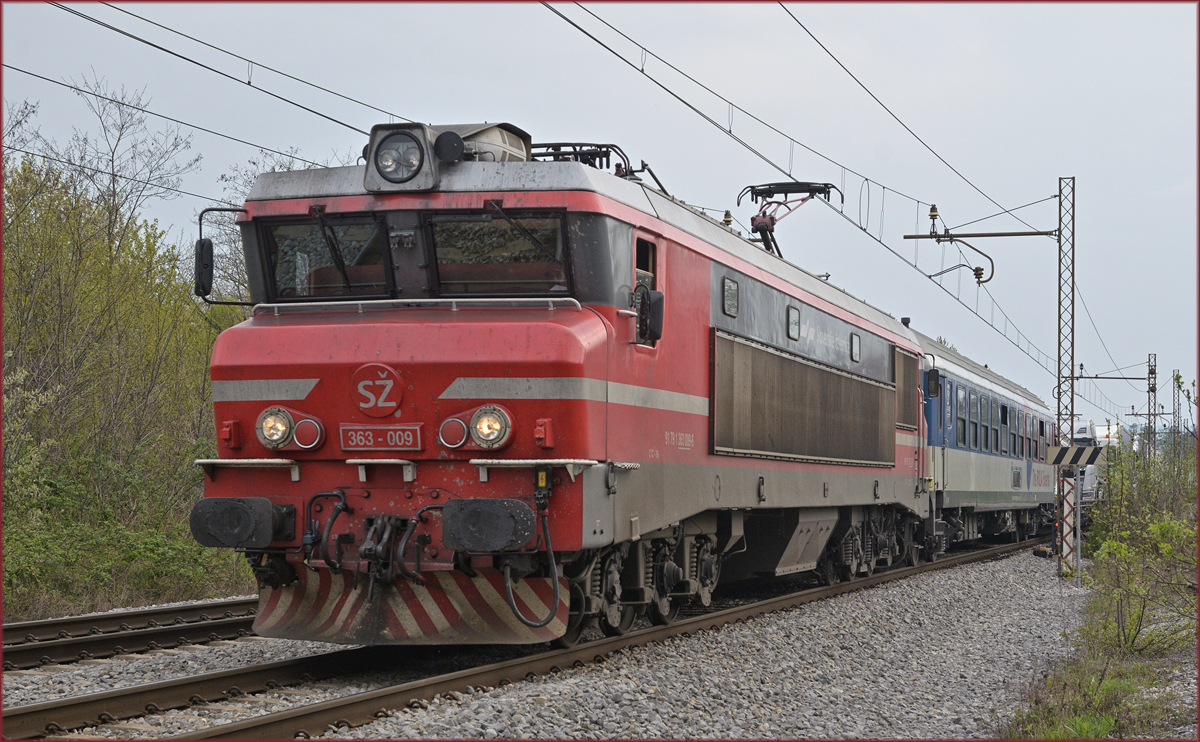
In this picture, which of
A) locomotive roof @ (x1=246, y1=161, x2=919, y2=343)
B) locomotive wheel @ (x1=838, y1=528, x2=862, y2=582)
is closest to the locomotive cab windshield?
locomotive roof @ (x1=246, y1=161, x2=919, y2=343)

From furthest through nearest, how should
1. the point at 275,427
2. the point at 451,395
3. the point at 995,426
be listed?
1. the point at 995,426
2. the point at 275,427
3. the point at 451,395

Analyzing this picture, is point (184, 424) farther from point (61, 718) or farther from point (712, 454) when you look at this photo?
point (61, 718)

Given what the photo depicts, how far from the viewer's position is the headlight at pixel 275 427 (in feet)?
28.1

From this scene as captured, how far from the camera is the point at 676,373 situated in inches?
393

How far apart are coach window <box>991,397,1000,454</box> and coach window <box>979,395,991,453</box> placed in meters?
0.39

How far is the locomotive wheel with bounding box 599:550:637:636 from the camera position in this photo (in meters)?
9.55

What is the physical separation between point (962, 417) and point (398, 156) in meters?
16.7

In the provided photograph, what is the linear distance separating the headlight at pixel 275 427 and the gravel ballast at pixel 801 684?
232 centimetres

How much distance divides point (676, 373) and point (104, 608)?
759 centimetres

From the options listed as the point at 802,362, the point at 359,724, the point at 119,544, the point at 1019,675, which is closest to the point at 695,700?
the point at 359,724

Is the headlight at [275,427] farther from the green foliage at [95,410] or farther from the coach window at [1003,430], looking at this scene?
the coach window at [1003,430]

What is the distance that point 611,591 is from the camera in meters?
9.74

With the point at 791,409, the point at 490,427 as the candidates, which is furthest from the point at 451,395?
the point at 791,409

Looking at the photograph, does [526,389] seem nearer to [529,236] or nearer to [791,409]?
[529,236]
